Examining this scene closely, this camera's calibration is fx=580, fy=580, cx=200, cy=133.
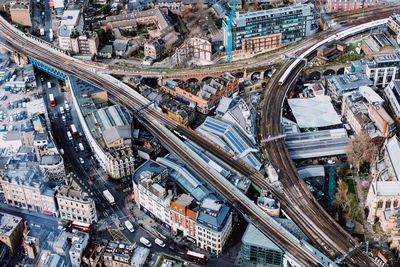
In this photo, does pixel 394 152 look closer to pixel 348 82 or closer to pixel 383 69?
pixel 348 82

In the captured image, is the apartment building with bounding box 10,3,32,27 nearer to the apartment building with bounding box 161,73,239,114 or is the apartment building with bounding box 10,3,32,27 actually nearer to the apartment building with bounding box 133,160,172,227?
the apartment building with bounding box 161,73,239,114

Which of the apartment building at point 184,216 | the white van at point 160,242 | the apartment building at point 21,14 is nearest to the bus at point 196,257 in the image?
the apartment building at point 184,216

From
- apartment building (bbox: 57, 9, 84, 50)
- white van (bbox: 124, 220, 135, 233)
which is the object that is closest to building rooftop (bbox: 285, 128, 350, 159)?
white van (bbox: 124, 220, 135, 233)

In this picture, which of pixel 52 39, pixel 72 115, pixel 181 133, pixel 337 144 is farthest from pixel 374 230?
pixel 52 39

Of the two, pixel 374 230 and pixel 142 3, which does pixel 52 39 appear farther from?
pixel 374 230

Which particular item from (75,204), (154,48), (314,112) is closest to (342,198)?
(314,112)

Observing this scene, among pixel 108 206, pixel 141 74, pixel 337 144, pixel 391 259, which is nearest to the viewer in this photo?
pixel 391 259
